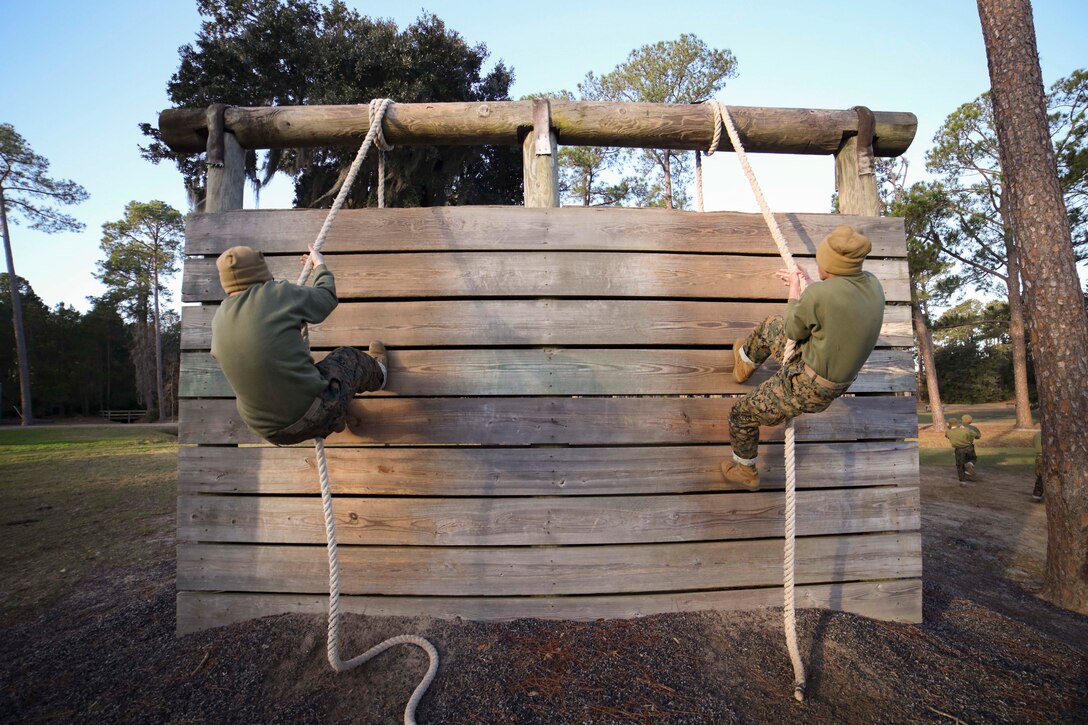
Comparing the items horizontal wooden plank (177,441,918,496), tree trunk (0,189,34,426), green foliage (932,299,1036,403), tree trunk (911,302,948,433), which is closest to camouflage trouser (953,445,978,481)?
horizontal wooden plank (177,441,918,496)

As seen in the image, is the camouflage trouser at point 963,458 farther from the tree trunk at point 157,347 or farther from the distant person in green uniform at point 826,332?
the tree trunk at point 157,347

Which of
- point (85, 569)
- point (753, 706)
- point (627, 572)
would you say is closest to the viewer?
point (753, 706)

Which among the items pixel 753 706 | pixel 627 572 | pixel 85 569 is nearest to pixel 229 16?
pixel 85 569

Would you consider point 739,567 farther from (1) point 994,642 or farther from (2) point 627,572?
(1) point 994,642

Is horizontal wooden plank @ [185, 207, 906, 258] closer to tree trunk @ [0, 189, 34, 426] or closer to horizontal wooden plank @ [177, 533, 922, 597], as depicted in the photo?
horizontal wooden plank @ [177, 533, 922, 597]

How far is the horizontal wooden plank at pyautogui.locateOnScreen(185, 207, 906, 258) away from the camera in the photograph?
300 cm

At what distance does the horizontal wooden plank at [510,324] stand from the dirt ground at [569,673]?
158cm

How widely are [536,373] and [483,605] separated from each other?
4.42ft

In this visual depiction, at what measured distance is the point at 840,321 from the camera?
2246 millimetres

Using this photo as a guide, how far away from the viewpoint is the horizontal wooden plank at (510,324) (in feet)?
9.60

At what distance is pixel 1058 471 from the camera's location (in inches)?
154

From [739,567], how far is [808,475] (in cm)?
71

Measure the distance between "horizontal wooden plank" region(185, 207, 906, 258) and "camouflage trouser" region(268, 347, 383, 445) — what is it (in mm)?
817

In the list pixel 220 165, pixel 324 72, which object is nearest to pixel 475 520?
pixel 220 165
